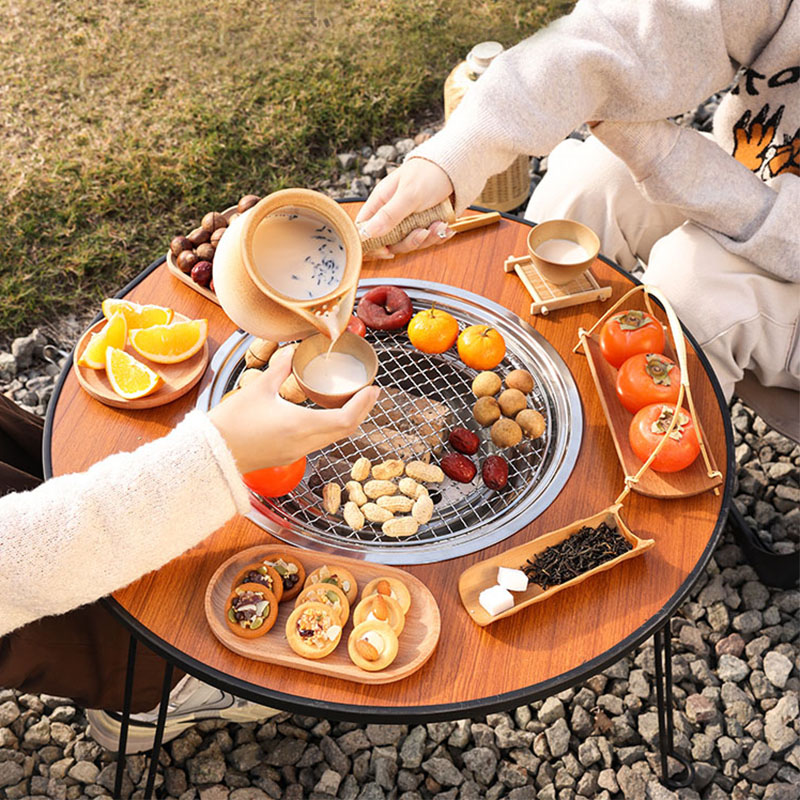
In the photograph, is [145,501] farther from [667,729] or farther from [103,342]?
[667,729]

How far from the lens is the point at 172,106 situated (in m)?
5.22

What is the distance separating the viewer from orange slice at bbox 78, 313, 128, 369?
7.97 ft

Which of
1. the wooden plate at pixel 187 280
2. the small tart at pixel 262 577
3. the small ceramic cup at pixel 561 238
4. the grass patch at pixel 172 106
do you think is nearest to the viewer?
the small tart at pixel 262 577

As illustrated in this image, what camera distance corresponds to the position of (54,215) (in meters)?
4.60

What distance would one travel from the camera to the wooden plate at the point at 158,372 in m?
2.37

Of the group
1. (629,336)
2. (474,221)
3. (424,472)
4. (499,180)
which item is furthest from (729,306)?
(499,180)

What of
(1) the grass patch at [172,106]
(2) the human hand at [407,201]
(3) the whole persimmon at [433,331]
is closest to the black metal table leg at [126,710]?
(3) the whole persimmon at [433,331]

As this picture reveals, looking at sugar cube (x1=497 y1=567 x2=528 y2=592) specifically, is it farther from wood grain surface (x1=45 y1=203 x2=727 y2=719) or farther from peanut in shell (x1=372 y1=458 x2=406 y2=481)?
peanut in shell (x1=372 y1=458 x2=406 y2=481)

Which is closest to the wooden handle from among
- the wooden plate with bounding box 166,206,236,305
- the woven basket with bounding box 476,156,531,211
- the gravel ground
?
the wooden plate with bounding box 166,206,236,305

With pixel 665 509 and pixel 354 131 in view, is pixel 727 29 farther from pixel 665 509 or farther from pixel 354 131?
pixel 354 131

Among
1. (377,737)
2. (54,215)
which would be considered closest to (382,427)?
(377,737)

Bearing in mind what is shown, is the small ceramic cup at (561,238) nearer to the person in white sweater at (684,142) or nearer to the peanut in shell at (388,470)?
the person in white sweater at (684,142)

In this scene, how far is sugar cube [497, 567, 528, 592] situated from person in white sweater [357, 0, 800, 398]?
0.95 metres

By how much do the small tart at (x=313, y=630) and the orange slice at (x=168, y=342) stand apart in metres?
0.88
